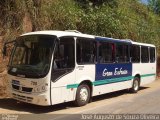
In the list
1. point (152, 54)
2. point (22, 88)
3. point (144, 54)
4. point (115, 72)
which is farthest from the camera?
point (152, 54)

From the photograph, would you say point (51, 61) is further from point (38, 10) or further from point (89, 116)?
point (38, 10)

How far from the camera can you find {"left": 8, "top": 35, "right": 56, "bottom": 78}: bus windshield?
438 inches

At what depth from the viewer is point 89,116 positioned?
1086cm

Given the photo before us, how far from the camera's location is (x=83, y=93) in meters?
12.8

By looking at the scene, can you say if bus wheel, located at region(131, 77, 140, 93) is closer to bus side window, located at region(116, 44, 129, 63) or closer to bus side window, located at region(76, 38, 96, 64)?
bus side window, located at region(116, 44, 129, 63)

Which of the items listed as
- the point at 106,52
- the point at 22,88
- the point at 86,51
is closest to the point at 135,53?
the point at 106,52

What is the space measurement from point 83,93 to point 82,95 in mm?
90

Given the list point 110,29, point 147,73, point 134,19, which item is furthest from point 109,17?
point 134,19

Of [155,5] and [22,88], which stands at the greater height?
[155,5]

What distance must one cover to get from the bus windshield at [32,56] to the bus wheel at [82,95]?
193 cm

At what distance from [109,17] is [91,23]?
1.36m

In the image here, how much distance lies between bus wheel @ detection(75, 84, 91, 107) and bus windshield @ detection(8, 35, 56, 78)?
76.0 inches

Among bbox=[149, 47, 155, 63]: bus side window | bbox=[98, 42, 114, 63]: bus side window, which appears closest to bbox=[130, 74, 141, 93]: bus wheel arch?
bbox=[149, 47, 155, 63]: bus side window

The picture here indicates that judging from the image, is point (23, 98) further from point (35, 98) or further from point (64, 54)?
point (64, 54)
